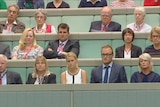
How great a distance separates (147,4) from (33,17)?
238 cm

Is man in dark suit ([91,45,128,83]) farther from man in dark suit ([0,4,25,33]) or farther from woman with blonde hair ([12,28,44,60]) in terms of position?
man in dark suit ([0,4,25,33])

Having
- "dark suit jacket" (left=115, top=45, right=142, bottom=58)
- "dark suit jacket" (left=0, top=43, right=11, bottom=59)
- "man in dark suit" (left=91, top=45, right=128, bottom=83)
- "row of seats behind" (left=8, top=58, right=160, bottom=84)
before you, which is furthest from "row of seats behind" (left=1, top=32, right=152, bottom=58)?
"man in dark suit" (left=91, top=45, right=128, bottom=83)

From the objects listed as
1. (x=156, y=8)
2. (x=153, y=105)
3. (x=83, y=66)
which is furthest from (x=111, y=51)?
(x=156, y=8)

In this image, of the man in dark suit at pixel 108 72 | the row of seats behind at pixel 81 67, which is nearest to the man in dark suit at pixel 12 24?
the row of seats behind at pixel 81 67

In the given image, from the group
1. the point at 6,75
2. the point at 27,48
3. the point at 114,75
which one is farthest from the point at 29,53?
the point at 114,75

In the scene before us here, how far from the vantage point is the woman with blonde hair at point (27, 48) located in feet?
43.3

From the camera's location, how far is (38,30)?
14.3 m

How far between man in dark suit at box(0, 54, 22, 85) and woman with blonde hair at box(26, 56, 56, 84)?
0.20 metres

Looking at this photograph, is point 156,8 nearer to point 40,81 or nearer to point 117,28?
point 117,28

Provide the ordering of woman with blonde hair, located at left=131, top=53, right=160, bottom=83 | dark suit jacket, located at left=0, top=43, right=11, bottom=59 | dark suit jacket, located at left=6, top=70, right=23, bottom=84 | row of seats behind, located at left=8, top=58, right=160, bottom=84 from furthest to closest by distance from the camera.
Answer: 1. dark suit jacket, located at left=0, top=43, right=11, bottom=59
2. row of seats behind, located at left=8, top=58, right=160, bottom=84
3. dark suit jacket, located at left=6, top=70, right=23, bottom=84
4. woman with blonde hair, located at left=131, top=53, right=160, bottom=83

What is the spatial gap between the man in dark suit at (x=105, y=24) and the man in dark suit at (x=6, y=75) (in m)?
2.41

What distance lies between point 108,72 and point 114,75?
124 millimetres

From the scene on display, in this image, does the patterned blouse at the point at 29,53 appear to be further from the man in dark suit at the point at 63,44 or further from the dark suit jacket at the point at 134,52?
the dark suit jacket at the point at 134,52

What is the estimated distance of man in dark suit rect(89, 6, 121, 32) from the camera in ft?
45.5
